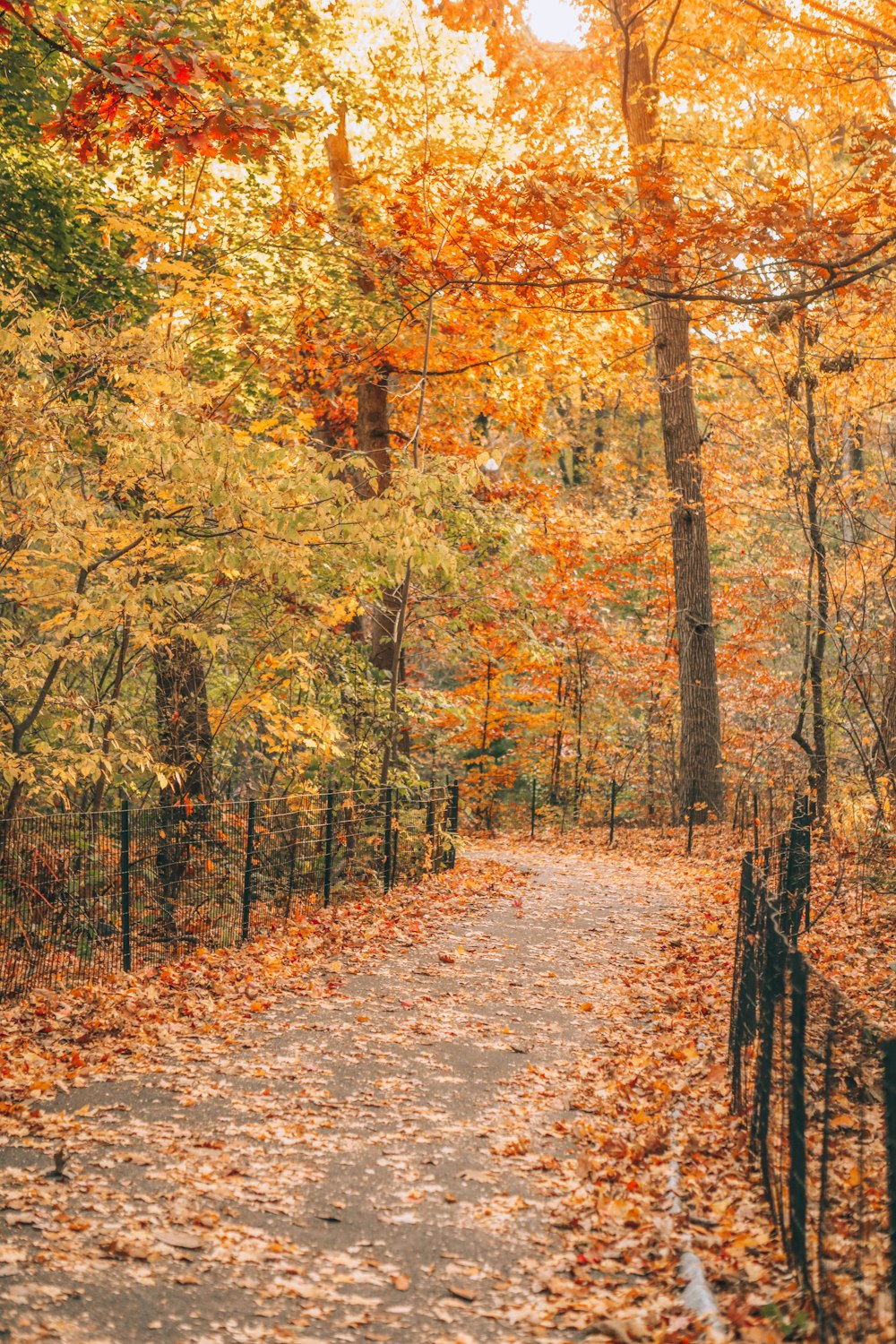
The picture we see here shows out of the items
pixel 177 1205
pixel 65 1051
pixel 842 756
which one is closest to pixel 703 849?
pixel 842 756

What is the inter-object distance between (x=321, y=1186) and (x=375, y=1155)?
509 millimetres

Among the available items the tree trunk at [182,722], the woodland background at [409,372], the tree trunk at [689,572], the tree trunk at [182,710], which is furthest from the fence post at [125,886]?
the tree trunk at [689,572]

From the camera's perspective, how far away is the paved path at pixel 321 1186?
14.1 feet

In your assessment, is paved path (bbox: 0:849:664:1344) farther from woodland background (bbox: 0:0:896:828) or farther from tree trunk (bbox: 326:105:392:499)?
tree trunk (bbox: 326:105:392:499)

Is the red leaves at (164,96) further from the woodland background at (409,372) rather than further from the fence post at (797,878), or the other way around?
the fence post at (797,878)

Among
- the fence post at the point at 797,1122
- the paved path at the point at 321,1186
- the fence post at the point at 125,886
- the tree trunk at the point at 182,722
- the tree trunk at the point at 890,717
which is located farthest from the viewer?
the tree trunk at the point at 890,717

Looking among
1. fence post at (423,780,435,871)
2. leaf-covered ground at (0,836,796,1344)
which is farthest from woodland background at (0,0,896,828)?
leaf-covered ground at (0,836,796,1344)

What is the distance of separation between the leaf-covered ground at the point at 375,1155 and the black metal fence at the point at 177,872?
1.81 feet

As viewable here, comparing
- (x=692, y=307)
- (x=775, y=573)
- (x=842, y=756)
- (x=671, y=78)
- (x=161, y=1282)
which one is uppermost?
(x=671, y=78)

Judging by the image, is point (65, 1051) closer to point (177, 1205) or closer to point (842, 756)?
point (177, 1205)

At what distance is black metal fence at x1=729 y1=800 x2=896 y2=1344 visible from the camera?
361cm

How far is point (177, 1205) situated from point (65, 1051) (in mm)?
2532

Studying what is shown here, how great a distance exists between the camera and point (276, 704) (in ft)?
38.2

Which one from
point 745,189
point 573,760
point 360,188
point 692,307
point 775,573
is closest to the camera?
point 692,307
